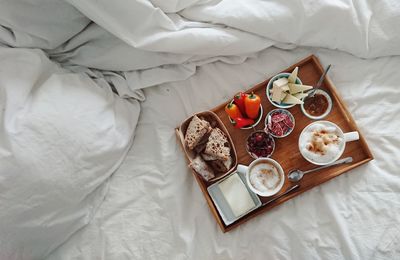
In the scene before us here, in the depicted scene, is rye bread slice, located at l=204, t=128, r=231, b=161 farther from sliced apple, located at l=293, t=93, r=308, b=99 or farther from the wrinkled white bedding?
sliced apple, located at l=293, t=93, r=308, b=99

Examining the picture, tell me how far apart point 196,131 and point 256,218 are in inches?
13.1

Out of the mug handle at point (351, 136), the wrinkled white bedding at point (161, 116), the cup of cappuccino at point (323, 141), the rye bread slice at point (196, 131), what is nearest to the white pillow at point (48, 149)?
the wrinkled white bedding at point (161, 116)

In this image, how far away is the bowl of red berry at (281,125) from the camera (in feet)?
3.40

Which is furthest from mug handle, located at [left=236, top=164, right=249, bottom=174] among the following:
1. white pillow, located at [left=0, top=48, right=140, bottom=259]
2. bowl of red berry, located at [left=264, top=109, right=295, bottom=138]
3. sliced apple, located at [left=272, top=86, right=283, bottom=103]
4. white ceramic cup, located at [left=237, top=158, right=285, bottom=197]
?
white pillow, located at [left=0, top=48, right=140, bottom=259]

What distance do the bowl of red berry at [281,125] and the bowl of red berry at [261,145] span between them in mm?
20

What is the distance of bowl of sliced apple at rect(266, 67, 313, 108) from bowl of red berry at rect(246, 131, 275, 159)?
112 mm

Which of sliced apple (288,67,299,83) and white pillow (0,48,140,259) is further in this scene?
sliced apple (288,67,299,83)

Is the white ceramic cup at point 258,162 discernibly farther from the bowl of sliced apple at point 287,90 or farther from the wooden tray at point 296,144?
the bowl of sliced apple at point 287,90

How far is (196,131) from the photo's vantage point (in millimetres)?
1020

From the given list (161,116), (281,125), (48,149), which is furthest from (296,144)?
(48,149)

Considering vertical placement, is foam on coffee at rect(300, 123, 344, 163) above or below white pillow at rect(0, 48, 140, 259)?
below

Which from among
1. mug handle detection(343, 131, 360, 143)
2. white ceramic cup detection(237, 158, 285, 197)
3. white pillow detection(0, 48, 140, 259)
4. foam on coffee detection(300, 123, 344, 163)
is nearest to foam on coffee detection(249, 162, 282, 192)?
white ceramic cup detection(237, 158, 285, 197)

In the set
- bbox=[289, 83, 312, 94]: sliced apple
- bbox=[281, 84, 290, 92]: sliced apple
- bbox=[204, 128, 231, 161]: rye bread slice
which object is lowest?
bbox=[204, 128, 231, 161]: rye bread slice

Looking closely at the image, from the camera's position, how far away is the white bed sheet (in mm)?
974
